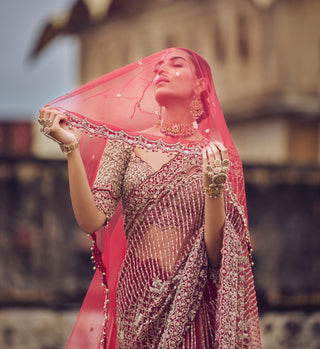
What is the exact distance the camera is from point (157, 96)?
2586 mm

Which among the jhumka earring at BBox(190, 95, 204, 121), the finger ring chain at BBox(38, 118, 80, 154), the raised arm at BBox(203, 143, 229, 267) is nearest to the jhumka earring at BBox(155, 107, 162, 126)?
the jhumka earring at BBox(190, 95, 204, 121)

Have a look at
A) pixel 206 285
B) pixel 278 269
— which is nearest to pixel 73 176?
pixel 206 285

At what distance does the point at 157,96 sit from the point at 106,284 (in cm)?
77

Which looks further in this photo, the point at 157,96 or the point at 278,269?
the point at 278,269

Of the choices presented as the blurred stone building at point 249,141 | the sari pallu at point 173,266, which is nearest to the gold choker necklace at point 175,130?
the sari pallu at point 173,266

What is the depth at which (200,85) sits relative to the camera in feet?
8.81

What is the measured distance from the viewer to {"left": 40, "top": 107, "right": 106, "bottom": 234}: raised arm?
2.31 metres

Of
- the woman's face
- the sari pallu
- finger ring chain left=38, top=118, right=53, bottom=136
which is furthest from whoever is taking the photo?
the woman's face

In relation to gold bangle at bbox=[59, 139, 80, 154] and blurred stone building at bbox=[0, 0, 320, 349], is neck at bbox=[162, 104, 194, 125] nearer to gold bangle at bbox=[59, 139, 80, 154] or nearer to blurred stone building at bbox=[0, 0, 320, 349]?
gold bangle at bbox=[59, 139, 80, 154]

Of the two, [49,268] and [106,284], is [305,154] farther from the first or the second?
[106,284]

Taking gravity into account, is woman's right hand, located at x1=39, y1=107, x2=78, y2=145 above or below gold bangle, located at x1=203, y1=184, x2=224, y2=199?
above

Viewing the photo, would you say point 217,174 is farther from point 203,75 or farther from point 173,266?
point 203,75

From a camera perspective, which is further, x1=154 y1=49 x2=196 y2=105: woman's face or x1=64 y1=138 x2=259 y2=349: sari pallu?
x1=154 y1=49 x2=196 y2=105: woman's face

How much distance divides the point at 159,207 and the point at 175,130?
0.34m
